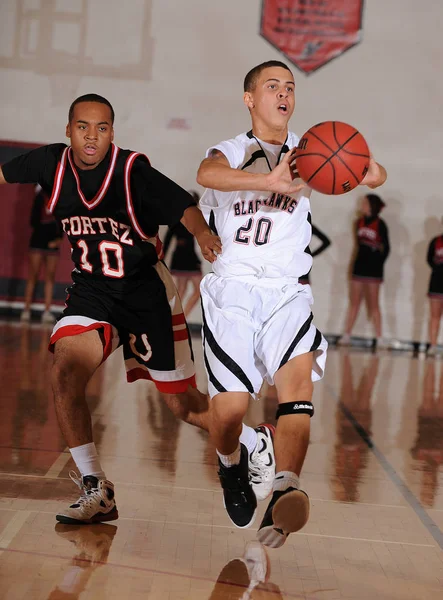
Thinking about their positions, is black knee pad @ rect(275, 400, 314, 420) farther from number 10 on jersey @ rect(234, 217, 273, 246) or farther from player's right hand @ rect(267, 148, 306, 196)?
player's right hand @ rect(267, 148, 306, 196)

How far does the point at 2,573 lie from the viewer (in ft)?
10.1

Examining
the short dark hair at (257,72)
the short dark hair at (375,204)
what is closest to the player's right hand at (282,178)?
the short dark hair at (257,72)

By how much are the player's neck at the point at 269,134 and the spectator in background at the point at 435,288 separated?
921 cm

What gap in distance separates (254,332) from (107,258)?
0.89m

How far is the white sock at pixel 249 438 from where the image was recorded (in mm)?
4180

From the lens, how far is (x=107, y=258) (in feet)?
13.6

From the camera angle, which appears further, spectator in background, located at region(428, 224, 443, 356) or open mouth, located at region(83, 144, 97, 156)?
spectator in background, located at region(428, 224, 443, 356)

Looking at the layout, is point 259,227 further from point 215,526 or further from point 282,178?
point 215,526

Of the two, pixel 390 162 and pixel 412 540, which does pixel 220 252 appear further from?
pixel 390 162

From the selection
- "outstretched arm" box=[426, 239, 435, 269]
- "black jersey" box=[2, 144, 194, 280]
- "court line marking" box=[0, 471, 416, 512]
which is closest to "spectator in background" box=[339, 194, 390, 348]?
"outstretched arm" box=[426, 239, 435, 269]

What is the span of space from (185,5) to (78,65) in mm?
1888

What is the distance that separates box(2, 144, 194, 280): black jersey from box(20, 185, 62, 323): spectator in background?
28.5 ft

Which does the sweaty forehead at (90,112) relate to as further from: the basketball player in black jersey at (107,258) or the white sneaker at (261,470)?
the white sneaker at (261,470)

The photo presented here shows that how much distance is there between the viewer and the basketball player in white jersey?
11.6 ft
